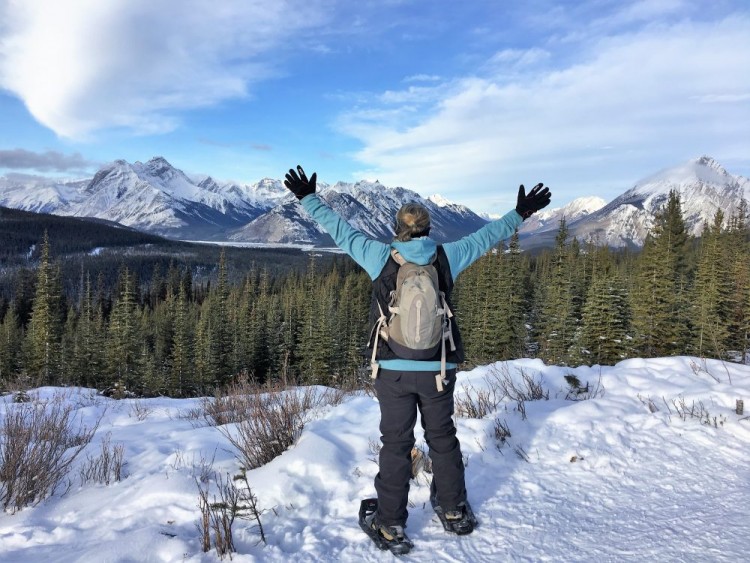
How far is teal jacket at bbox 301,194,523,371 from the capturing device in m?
3.35

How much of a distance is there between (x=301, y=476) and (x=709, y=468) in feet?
11.3

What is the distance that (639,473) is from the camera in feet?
12.8

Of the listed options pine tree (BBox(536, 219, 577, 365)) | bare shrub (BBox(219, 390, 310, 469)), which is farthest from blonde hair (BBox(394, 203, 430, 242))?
pine tree (BBox(536, 219, 577, 365))

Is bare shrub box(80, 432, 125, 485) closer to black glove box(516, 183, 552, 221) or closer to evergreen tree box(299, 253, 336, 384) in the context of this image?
black glove box(516, 183, 552, 221)

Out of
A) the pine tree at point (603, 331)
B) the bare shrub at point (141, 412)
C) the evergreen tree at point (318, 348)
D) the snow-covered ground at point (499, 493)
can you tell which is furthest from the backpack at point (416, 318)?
the evergreen tree at point (318, 348)

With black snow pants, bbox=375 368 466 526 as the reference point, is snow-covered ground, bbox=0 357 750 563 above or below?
below

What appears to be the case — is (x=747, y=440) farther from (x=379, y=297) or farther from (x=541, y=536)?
(x=379, y=297)

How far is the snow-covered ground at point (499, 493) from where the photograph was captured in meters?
2.96

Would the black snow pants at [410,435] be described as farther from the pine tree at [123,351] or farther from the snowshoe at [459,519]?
the pine tree at [123,351]

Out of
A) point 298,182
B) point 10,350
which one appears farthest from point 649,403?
point 10,350

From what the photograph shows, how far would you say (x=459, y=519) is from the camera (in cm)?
325

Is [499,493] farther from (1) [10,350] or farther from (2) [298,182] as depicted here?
(1) [10,350]

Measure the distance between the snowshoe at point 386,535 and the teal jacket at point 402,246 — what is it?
1070mm

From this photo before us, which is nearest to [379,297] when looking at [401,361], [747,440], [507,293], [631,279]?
[401,361]
